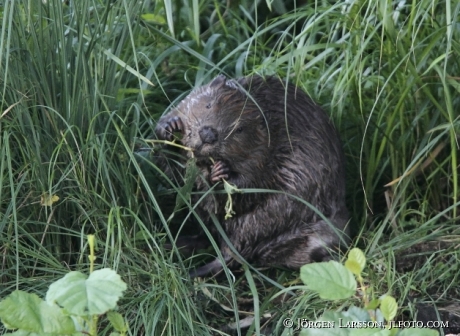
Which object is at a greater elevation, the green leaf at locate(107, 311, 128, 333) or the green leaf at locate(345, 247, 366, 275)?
the green leaf at locate(345, 247, 366, 275)

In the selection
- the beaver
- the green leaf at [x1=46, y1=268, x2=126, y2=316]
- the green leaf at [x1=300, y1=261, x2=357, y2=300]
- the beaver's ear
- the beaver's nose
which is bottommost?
the beaver

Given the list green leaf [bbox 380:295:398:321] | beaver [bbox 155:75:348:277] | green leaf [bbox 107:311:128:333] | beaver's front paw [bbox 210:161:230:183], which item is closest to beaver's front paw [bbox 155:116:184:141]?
beaver [bbox 155:75:348:277]

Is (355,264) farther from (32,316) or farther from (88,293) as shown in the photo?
(32,316)

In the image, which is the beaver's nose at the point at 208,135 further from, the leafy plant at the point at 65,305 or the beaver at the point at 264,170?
the leafy plant at the point at 65,305

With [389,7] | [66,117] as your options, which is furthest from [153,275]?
[389,7]

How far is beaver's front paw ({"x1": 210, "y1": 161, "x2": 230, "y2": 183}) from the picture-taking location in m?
3.17

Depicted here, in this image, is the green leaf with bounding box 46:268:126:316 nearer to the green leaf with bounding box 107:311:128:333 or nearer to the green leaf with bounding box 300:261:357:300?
the green leaf with bounding box 107:311:128:333

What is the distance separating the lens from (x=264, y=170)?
3258mm

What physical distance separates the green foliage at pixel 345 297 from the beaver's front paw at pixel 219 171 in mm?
898

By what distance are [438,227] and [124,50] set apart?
1.32 m

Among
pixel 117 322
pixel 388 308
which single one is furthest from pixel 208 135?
pixel 388 308

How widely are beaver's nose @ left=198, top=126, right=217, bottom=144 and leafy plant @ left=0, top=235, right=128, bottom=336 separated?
987 mm

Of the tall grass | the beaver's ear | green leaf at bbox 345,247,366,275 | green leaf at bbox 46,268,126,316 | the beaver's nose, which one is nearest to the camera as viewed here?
green leaf at bbox 46,268,126,316

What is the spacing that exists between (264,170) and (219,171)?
Answer: 0.57 ft
